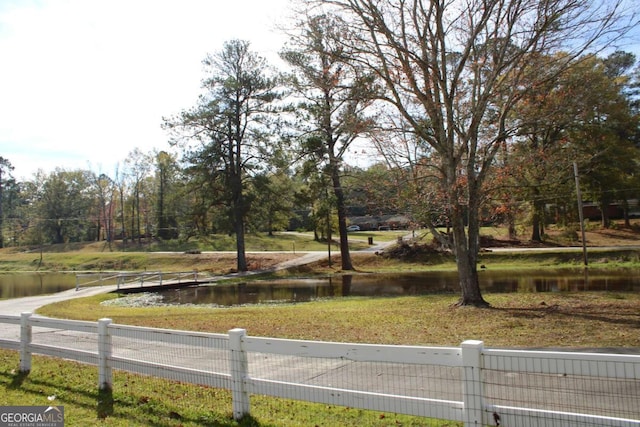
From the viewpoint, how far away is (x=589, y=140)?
36.0 m

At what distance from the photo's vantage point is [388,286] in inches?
1073

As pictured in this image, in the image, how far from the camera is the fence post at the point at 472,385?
4.33 meters

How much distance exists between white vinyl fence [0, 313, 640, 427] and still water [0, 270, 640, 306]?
563 inches

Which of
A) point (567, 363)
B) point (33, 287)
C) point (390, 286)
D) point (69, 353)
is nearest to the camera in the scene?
point (567, 363)

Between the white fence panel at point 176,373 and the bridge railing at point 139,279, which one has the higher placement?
the white fence panel at point 176,373

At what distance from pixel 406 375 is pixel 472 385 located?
2663mm

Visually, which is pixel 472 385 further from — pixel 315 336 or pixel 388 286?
pixel 388 286

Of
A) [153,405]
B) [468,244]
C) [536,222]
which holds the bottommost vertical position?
[153,405]

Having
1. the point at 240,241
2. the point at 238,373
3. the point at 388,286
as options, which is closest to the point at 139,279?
the point at 240,241

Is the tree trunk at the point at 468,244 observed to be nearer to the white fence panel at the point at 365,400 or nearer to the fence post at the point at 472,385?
the white fence panel at the point at 365,400

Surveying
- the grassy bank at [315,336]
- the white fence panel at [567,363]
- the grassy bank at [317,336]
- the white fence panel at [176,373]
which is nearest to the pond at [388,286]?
the grassy bank at [315,336]

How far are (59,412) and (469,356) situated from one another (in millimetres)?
4796

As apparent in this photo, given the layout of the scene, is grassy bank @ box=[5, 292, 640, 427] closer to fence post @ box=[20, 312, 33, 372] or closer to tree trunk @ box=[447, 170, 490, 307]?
fence post @ box=[20, 312, 33, 372]

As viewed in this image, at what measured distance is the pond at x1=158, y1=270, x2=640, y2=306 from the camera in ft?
74.5
